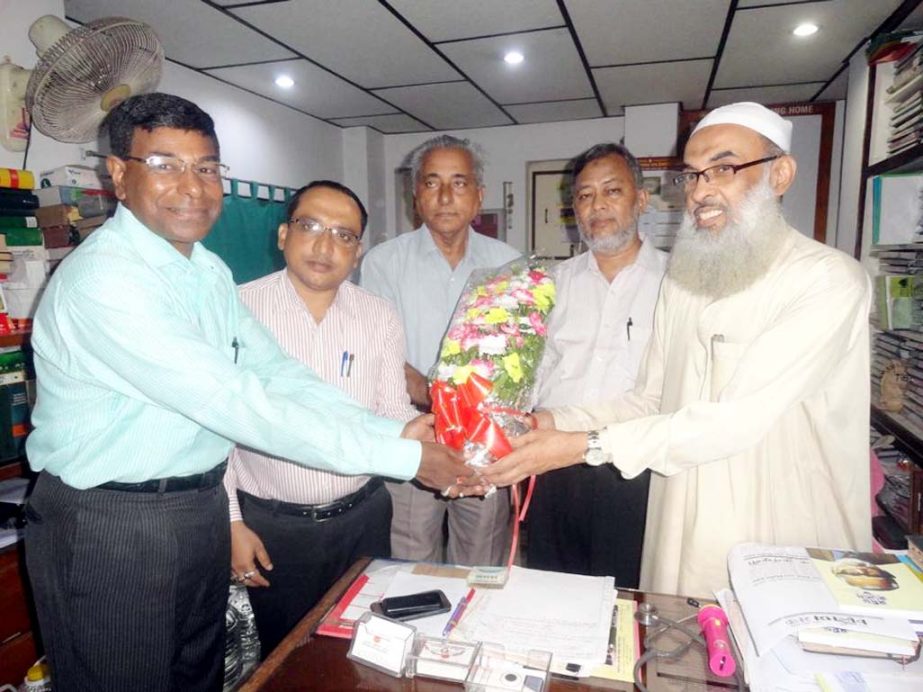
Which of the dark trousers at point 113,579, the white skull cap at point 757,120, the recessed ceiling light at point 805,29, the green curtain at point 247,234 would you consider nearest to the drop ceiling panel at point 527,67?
the recessed ceiling light at point 805,29

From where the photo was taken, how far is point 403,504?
93.2 inches

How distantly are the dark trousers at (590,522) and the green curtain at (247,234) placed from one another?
3074 mm

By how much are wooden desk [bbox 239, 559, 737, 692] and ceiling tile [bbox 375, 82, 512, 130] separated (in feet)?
13.5

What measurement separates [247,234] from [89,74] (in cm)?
210

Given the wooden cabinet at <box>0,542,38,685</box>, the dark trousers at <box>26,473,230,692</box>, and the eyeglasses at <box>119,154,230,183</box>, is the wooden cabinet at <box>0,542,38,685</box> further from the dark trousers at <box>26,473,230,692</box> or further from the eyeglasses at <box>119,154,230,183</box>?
the eyeglasses at <box>119,154,230,183</box>

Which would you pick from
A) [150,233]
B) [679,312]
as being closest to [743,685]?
[679,312]

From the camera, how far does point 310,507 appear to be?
5.87ft

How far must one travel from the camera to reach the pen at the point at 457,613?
114cm

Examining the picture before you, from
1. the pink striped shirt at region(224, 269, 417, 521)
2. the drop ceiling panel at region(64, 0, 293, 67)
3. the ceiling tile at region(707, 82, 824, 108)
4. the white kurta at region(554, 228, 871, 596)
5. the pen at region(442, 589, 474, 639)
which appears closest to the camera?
the pen at region(442, 589, 474, 639)

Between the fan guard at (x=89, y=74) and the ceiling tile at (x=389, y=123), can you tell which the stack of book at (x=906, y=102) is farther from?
the ceiling tile at (x=389, y=123)

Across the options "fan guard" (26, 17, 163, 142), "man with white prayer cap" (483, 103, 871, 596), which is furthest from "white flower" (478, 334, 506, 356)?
"fan guard" (26, 17, 163, 142)

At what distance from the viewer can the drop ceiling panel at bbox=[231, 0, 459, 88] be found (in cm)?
302

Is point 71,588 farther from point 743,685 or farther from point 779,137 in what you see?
point 779,137

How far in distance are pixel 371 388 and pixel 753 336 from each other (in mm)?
1186
